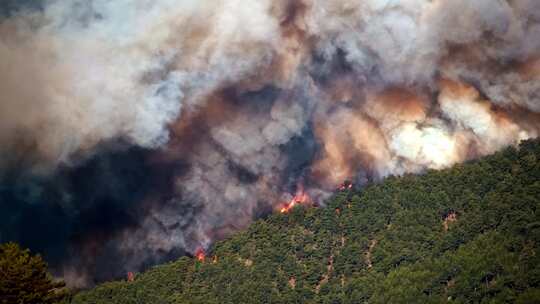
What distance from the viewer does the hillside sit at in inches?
3268

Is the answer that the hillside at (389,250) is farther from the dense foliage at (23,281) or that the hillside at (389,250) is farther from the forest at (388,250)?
the dense foliage at (23,281)

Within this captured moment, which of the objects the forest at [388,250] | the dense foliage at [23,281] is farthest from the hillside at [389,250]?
the dense foliage at [23,281]

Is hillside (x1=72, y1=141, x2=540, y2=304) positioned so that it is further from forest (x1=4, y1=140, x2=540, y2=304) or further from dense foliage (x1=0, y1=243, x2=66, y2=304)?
dense foliage (x1=0, y1=243, x2=66, y2=304)

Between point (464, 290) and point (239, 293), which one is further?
point (239, 293)

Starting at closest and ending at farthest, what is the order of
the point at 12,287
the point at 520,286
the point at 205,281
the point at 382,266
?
the point at 12,287 < the point at 520,286 < the point at 382,266 < the point at 205,281

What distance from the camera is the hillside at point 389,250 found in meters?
83.0

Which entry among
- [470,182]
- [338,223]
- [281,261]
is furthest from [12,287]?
[470,182]

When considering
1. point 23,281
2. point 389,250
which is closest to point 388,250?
point 389,250

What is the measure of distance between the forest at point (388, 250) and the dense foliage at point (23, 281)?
87.0 feet

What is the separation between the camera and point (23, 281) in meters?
68.1

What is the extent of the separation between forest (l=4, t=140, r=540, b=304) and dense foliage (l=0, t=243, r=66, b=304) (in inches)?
1044

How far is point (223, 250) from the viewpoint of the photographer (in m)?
99.7

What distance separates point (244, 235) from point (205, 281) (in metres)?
7.89

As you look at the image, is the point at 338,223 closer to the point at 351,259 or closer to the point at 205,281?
the point at 351,259
